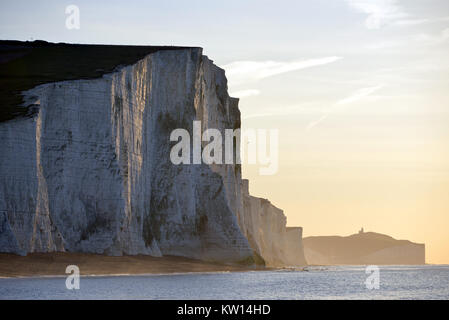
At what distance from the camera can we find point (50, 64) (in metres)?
79.4

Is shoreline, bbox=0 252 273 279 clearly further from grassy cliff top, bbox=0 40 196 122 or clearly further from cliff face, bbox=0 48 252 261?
grassy cliff top, bbox=0 40 196 122

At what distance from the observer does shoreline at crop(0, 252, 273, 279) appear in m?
59.1

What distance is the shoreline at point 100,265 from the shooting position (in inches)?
2327

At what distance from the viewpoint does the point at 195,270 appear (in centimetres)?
7794

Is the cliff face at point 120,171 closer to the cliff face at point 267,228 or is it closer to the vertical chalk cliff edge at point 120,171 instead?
the vertical chalk cliff edge at point 120,171

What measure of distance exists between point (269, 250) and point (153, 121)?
81058mm

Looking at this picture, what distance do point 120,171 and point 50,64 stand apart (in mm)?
13154

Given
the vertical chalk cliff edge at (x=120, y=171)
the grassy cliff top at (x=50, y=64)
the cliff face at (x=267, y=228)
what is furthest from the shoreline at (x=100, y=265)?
the cliff face at (x=267, y=228)

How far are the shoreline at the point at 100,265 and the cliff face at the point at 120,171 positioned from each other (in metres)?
1.00

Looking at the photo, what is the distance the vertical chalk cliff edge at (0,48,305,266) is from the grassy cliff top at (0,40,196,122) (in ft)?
4.11

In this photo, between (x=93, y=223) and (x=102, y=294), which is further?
(x=93, y=223)

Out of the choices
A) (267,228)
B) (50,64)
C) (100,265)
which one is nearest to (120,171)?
(100,265)
